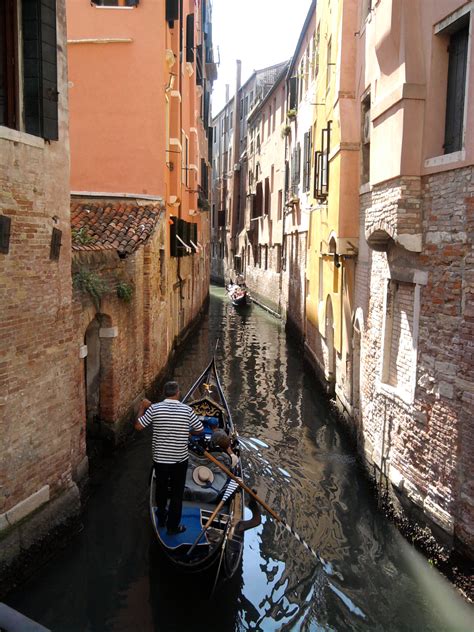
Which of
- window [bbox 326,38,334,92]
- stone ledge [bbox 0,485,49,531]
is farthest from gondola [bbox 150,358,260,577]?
window [bbox 326,38,334,92]

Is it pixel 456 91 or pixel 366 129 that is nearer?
pixel 456 91

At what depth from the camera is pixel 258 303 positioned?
98.7ft

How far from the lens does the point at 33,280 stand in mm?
5523

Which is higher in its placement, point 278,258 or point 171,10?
point 171,10

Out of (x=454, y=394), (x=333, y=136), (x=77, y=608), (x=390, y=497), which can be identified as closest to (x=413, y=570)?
(x=390, y=497)

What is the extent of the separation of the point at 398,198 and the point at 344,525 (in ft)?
11.9

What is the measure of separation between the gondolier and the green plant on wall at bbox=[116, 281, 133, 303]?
3.70 meters

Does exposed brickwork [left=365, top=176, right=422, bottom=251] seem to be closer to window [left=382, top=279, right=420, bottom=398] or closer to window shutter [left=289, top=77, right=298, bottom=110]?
window [left=382, top=279, right=420, bottom=398]

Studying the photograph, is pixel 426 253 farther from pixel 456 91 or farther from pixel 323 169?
pixel 323 169

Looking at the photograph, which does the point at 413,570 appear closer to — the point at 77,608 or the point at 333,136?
the point at 77,608

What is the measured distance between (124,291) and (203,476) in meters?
3.57

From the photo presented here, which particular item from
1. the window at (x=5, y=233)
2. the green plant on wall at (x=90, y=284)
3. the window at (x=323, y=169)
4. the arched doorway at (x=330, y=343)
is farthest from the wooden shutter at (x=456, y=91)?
the arched doorway at (x=330, y=343)

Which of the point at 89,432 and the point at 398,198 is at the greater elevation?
the point at 398,198

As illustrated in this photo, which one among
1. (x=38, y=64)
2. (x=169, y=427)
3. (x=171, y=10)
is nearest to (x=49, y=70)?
(x=38, y=64)
